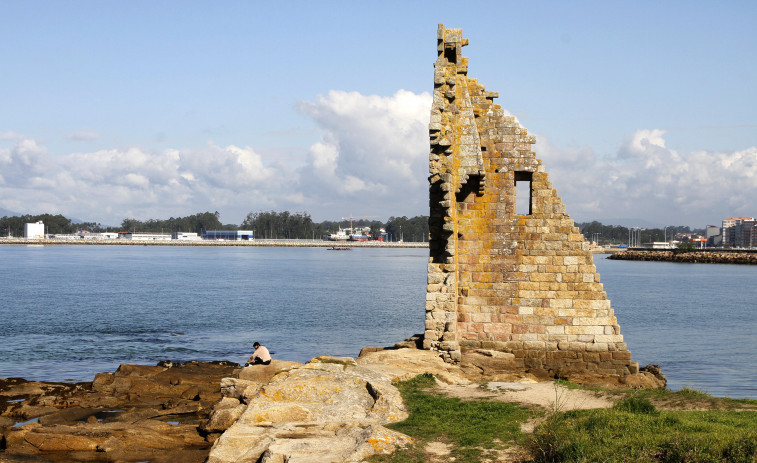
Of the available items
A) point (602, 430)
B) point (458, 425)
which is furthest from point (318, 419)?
point (602, 430)

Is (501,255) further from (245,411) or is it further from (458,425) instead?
(245,411)

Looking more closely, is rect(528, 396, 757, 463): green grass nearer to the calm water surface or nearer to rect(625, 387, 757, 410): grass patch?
rect(625, 387, 757, 410): grass patch

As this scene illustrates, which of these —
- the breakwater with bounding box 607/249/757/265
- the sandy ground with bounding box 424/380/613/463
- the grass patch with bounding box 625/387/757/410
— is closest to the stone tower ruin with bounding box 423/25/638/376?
the sandy ground with bounding box 424/380/613/463

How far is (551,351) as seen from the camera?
1762 centimetres

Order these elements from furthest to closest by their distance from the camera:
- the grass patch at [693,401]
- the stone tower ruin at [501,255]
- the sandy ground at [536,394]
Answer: the stone tower ruin at [501,255], the sandy ground at [536,394], the grass patch at [693,401]

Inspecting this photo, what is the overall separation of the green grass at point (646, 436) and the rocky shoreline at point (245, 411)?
7.85ft

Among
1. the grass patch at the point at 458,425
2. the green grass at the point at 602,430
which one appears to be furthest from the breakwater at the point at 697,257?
the grass patch at the point at 458,425

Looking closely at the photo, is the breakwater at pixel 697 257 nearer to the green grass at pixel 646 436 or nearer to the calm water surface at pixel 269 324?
the calm water surface at pixel 269 324

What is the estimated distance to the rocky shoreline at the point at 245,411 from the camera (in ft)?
36.8

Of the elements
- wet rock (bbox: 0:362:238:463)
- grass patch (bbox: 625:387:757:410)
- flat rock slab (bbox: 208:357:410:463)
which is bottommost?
wet rock (bbox: 0:362:238:463)

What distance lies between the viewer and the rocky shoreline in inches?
442

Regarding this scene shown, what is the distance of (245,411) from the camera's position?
12.7 meters

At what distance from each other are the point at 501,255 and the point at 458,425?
7.09 m

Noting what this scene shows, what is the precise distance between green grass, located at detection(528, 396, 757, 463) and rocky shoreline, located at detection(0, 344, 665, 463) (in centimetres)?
239
